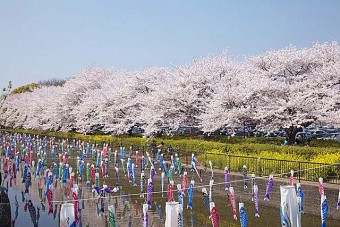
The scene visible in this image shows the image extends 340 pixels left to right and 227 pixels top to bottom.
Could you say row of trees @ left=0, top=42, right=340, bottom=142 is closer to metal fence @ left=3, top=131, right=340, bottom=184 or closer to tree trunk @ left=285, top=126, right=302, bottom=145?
tree trunk @ left=285, top=126, right=302, bottom=145

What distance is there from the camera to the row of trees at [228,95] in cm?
2436

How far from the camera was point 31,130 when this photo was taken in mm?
68375

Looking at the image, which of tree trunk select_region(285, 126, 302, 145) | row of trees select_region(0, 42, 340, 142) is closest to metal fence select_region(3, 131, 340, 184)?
row of trees select_region(0, 42, 340, 142)

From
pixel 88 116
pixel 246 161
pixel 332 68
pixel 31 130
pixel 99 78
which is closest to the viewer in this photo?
pixel 246 161

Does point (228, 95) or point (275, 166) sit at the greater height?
point (228, 95)

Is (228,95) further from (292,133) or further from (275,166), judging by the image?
(275,166)

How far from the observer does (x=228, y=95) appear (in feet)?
88.3

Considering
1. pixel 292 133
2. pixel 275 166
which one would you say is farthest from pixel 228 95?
pixel 275 166

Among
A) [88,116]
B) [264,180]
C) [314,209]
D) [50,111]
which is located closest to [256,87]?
[264,180]

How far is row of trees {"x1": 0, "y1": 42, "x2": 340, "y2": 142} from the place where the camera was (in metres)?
24.4

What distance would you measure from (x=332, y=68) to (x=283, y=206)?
17.0 metres

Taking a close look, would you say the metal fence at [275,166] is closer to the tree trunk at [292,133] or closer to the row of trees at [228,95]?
the row of trees at [228,95]

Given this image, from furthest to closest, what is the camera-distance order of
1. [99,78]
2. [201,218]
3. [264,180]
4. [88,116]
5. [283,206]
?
[99,78], [88,116], [264,180], [201,218], [283,206]

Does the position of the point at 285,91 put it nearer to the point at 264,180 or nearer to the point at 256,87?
the point at 256,87
